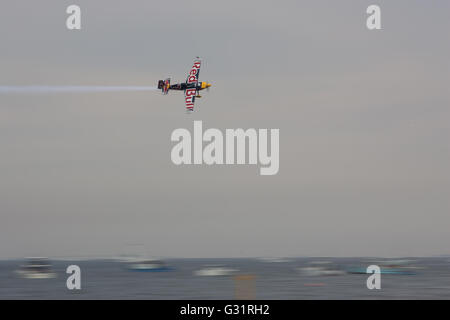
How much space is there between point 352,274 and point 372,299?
9654cm

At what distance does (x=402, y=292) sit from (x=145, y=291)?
49.5m

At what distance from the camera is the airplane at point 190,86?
225 feet

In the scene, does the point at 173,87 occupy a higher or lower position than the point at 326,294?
higher

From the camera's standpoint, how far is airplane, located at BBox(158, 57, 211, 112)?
225 feet

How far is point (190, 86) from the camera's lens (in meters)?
69.4

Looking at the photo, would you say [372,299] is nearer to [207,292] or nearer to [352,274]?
[207,292]

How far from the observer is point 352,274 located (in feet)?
639
